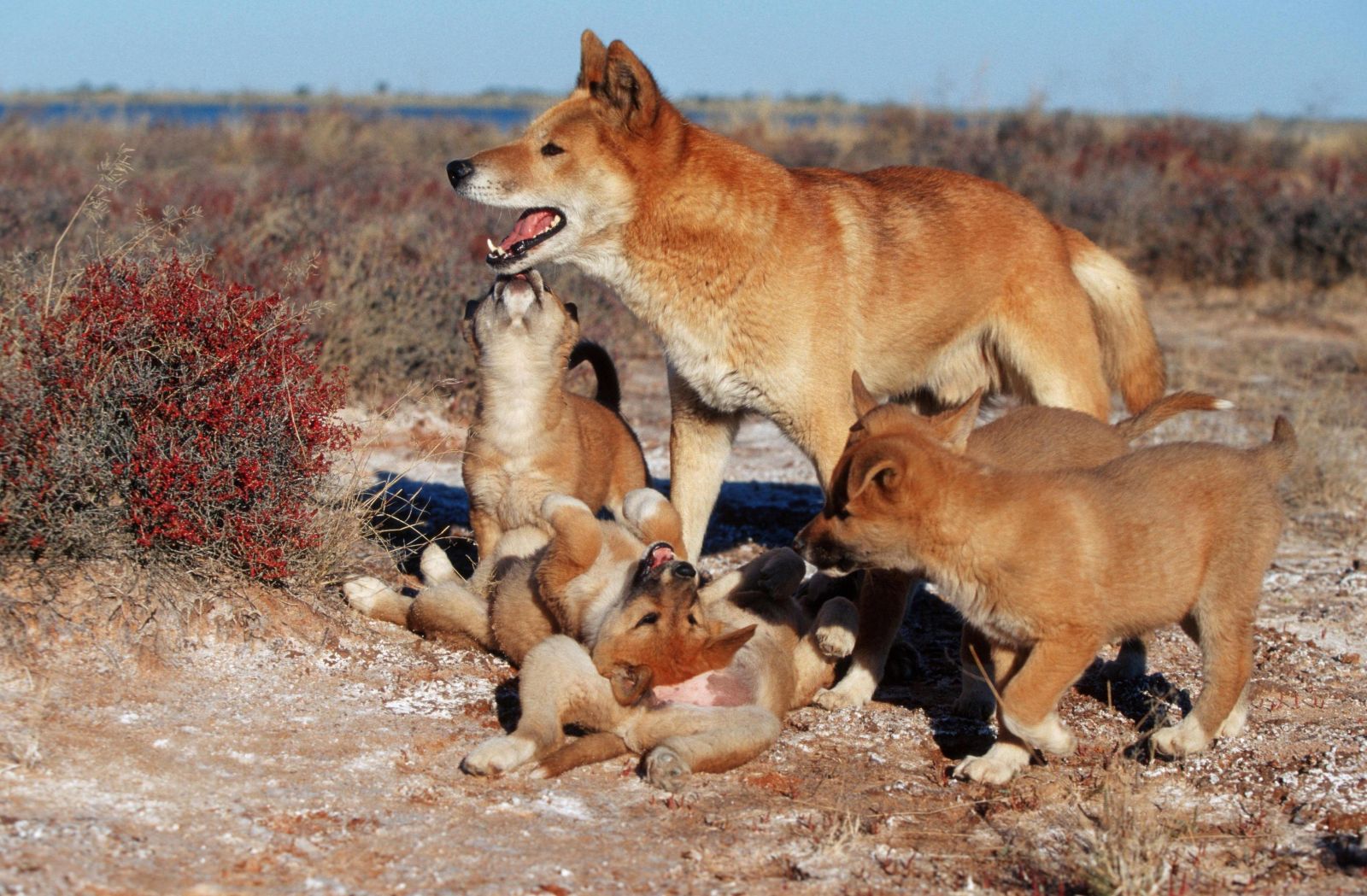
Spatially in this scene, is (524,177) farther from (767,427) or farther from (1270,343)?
(1270,343)

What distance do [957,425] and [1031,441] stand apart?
0.64 meters

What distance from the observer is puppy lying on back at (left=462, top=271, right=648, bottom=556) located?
637cm

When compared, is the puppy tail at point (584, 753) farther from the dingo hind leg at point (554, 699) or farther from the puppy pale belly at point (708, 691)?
the puppy pale belly at point (708, 691)

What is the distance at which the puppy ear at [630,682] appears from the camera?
4777 mm

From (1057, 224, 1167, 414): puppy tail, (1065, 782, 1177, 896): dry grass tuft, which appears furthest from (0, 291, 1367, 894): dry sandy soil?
(1057, 224, 1167, 414): puppy tail

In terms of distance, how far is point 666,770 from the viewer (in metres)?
4.57

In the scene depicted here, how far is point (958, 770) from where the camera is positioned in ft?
15.9

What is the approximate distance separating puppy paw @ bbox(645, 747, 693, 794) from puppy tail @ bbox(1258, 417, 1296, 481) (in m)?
2.52

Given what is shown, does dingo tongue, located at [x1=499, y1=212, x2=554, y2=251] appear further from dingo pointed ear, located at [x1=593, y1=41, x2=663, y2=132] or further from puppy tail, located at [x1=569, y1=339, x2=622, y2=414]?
puppy tail, located at [x1=569, y1=339, x2=622, y2=414]

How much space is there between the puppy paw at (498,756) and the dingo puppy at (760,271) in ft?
4.96

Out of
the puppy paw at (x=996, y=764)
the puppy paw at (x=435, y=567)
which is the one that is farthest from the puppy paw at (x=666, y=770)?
the puppy paw at (x=435, y=567)

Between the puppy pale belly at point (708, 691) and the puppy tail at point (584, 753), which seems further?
the puppy pale belly at point (708, 691)

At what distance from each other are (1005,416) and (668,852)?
2.61 metres

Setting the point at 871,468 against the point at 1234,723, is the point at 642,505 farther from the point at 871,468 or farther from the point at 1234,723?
the point at 1234,723
